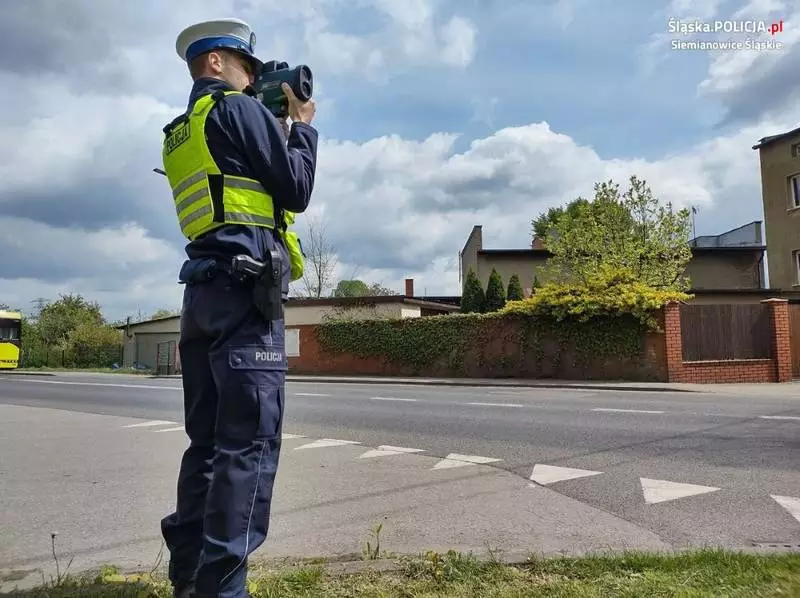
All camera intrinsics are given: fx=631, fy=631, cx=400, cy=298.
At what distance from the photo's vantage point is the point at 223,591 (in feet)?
6.58

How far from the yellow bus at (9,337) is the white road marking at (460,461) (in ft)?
116

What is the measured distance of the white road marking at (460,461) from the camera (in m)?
6.15

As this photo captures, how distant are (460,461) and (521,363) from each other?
15.6 metres

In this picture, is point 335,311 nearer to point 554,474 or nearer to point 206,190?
point 554,474

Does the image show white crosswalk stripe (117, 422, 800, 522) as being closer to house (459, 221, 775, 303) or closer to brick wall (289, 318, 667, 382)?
brick wall (289, 318, 667, 382)

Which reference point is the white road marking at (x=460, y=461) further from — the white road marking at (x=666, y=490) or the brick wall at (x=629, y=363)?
the brick wall at (x=629, y=363)

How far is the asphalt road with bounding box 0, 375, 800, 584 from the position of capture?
4344 millimetres

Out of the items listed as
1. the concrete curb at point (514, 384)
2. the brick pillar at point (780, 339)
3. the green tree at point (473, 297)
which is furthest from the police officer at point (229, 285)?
the green tree at point (473, 297)

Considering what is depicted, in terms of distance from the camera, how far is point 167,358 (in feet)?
121

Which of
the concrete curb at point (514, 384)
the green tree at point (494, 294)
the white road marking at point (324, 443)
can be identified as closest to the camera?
the white road marking at point (324, 443)

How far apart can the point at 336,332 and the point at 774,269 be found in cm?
2002

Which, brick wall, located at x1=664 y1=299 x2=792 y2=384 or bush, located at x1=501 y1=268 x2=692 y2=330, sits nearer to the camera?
brick wall, located at x1=664 y1=299 x2=792 y2=384

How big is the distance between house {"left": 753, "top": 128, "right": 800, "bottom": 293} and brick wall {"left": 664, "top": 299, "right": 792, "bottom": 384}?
9.50m

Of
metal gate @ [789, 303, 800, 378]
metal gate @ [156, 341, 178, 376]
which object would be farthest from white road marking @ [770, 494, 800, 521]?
metal gate @ [156, 341, 178, 376]
